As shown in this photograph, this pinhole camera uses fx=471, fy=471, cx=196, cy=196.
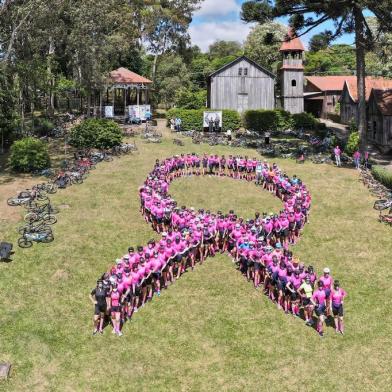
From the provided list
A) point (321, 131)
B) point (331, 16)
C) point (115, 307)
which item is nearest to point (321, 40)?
point (331, 16)

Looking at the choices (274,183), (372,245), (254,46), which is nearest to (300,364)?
(372,245)

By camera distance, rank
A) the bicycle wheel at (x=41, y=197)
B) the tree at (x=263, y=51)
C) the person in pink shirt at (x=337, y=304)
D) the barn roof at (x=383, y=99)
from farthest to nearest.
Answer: the tree at (x=263, y=51)
the barn roof at (x=383, y=99)
the bicycle wheel at (x=41, y=197)
the person in pink shirt at (x=337, y=304)

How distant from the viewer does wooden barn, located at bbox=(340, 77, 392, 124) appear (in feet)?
153

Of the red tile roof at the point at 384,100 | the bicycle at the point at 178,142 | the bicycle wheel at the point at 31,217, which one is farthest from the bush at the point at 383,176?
the bicycle wheel at the point at 31,217

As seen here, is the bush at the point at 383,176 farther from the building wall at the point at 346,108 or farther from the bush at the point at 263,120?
the building wall at the point at 346,108

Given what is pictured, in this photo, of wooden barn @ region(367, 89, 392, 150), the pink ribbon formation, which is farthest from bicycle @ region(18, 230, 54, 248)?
wooden barn @ region(367, 89, 392, 150)

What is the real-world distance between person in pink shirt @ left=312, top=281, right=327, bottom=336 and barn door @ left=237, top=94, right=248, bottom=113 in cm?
4028

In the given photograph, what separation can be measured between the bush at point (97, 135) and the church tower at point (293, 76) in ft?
90.2

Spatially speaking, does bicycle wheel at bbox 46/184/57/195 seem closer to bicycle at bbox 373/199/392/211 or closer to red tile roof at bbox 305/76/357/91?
bicycle at bbox 373/199/392/211

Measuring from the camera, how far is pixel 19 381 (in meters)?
12.6

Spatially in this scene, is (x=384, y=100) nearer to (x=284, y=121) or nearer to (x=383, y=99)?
(x=383, y=99)

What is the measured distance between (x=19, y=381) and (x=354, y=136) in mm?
29323

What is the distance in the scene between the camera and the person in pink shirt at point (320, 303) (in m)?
14.6

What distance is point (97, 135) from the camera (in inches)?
1427
